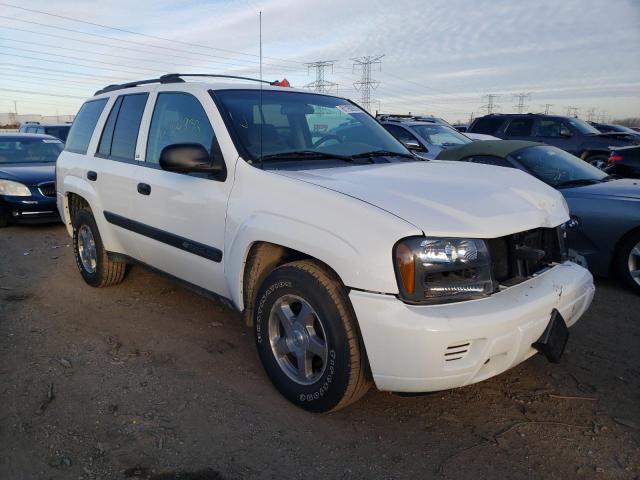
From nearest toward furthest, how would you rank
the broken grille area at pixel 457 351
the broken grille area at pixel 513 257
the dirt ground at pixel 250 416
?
the broken grille area at pixel 457 351
the dirt ground at pixel 250 416
the broken grille area at pixel 513 257

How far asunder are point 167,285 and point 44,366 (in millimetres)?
1801

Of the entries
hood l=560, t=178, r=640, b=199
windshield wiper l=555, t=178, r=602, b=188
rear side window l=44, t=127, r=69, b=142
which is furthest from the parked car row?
rear side window l=44, t=127, r=69, b=142

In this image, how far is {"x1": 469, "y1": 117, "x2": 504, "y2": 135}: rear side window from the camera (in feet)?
40.1

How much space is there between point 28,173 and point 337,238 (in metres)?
7.62

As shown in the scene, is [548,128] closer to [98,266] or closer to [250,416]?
[98,266]

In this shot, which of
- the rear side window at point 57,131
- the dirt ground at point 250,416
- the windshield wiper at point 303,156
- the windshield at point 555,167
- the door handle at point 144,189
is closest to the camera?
the dirt ground at point 250,416

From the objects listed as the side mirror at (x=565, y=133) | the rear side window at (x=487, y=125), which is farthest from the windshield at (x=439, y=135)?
the side mirror at (x=565, y=133)

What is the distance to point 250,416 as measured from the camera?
290 centimetres

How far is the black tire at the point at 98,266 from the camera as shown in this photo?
4.82 m

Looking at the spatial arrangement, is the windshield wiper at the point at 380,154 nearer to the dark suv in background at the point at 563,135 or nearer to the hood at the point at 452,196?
the hood at the point at 452,196

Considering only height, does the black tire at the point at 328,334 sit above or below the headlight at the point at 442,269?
below

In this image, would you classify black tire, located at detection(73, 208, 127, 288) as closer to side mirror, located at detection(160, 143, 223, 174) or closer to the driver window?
side mirror, located at detection(160, 143, 223, 174)

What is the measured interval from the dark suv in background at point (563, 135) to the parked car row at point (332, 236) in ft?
28.1

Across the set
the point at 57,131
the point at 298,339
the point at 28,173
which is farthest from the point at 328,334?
the point at 57,131
